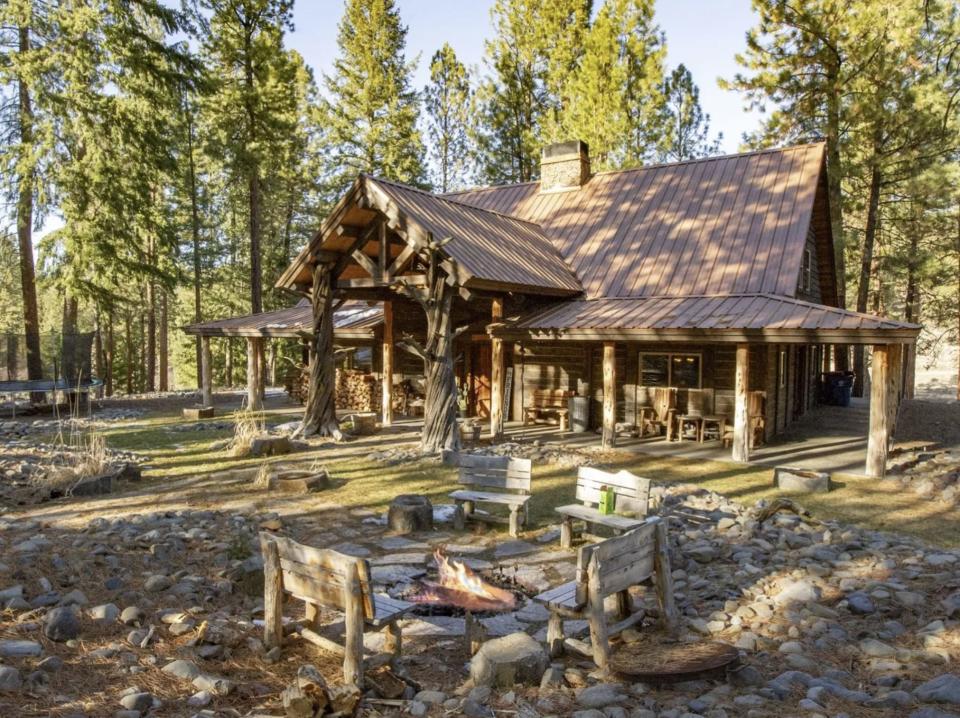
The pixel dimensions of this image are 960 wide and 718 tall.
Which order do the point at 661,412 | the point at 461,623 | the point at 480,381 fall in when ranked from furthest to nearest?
the point at 480,381 → the point at 661,412 → the point at 461,623

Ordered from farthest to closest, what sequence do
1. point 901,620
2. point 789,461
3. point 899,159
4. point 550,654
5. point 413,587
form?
point 899,159 < point 789,461 < point 413,587 < point 901,620 < point 550,654

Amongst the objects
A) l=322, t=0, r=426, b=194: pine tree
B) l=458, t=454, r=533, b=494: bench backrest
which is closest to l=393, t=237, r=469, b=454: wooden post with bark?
l=458, t=454, r=533, b=494: bench backrest

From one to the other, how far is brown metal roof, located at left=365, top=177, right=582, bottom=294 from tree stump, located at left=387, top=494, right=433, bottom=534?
5.72 m

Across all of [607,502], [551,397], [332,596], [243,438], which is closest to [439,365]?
[243,438]

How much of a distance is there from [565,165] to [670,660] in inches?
699

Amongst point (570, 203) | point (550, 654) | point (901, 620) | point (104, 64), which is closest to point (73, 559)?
point (550, 654)

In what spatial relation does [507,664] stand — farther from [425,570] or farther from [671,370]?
[671,370]

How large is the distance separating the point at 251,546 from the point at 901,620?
591 cm

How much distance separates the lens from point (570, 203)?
65.7 ft

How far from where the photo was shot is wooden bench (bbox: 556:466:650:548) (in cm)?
732

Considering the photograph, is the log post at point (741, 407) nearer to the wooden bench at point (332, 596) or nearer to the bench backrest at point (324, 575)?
the wooden bench at point (332, 596)

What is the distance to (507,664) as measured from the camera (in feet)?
14.3

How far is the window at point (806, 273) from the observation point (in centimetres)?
1734

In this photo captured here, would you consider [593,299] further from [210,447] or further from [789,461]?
[210,447]
